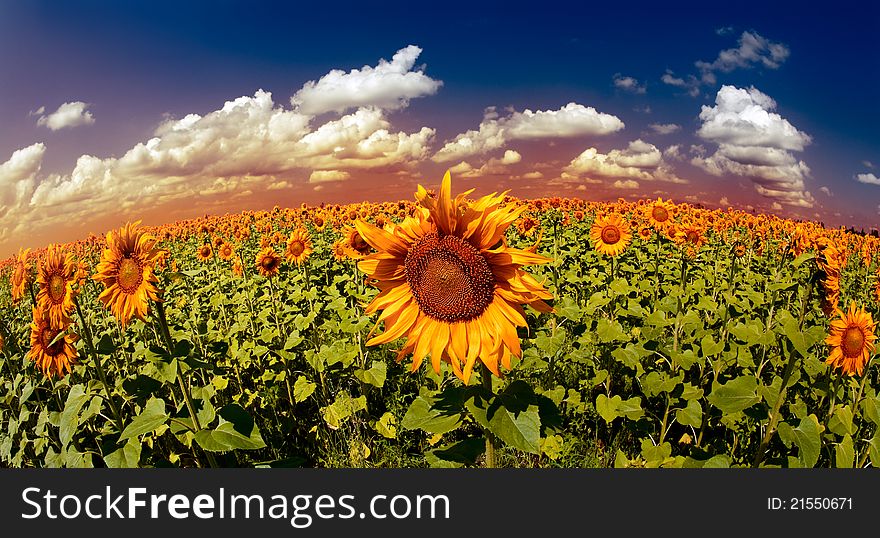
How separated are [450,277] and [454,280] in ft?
0.07

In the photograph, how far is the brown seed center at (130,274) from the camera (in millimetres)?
2668

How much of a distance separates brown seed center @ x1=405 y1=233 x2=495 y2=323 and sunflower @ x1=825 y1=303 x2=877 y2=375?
2549 millimetres

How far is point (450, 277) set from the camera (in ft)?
6.69

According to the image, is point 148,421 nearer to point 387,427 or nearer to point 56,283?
point 56,283

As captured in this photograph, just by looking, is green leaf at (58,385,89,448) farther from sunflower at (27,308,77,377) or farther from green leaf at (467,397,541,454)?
green leaf at (467,397,541,454)

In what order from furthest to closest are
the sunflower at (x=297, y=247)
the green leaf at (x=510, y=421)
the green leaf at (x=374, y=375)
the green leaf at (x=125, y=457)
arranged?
the sunflower at (x=297, y=247)
the green leaf at (x=374, y=375)
the green leaf at (x=125, y=457)
the green leaf at (x=510, y=421)

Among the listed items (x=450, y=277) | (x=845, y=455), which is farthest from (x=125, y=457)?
(x=845, y=455)

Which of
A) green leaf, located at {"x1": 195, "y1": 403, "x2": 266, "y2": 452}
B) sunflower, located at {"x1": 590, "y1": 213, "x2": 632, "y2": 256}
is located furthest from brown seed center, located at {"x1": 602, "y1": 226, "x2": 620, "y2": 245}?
green leaf, located at {"x1": 195, "y1": 403, "x2": 266, "y2": 452}

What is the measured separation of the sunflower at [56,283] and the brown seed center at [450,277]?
222cm

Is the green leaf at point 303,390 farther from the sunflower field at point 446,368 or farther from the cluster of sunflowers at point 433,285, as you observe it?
the cluster of sunflowers at point 433,285

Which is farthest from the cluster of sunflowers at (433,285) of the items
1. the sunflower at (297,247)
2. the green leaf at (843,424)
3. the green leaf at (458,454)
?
the sunflower at (297,247)

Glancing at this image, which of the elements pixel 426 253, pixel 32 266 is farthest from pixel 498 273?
A: pixel 32 266

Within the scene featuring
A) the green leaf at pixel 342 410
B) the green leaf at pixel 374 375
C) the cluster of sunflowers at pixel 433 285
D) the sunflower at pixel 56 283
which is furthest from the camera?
the green leaf at pixel 342 410

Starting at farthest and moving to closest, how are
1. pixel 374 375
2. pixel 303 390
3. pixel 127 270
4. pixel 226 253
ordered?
1. pixel 226 253
2. pixel 303 390
3. pixel 374 375
4. pixel 127 270
